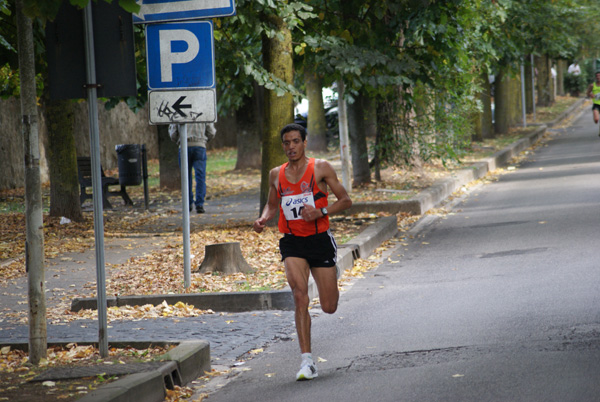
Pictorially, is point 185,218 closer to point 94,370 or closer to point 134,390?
point 94,370

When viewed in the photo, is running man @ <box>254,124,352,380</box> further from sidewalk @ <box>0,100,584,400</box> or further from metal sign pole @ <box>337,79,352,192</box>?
metal sign pole @ <box>337,79,352,192</box>

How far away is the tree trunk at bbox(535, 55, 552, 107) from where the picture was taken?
2125 inches

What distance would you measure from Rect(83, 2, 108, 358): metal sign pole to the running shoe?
1.37m

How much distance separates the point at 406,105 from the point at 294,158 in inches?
484

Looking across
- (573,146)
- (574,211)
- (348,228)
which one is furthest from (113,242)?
(573,146)

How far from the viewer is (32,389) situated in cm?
556

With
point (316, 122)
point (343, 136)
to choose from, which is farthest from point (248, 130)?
point (343, 136)

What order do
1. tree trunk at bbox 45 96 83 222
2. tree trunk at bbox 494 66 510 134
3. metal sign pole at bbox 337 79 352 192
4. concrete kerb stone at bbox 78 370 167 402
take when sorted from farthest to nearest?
1. tree trunk at bbox 494 66 510 134
2. metal sign pole at bbox 337 79 352 192
3. tree trunk at bbox 45 96 83 222
4. concrete kerb stone at bbox 78 370 167 402

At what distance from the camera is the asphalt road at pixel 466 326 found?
18.1ft

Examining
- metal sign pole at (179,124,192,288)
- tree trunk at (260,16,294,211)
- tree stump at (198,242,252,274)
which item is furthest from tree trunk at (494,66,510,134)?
metal sign pole at (179,124,192,288)

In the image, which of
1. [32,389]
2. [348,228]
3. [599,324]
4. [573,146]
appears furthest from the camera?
[573,146]

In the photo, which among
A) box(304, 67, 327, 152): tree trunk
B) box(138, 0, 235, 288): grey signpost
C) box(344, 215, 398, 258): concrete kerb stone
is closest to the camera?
box(138, 0, 235, 288): grey signpost

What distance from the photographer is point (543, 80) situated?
55844mm

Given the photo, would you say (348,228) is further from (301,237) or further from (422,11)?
(301,237)
